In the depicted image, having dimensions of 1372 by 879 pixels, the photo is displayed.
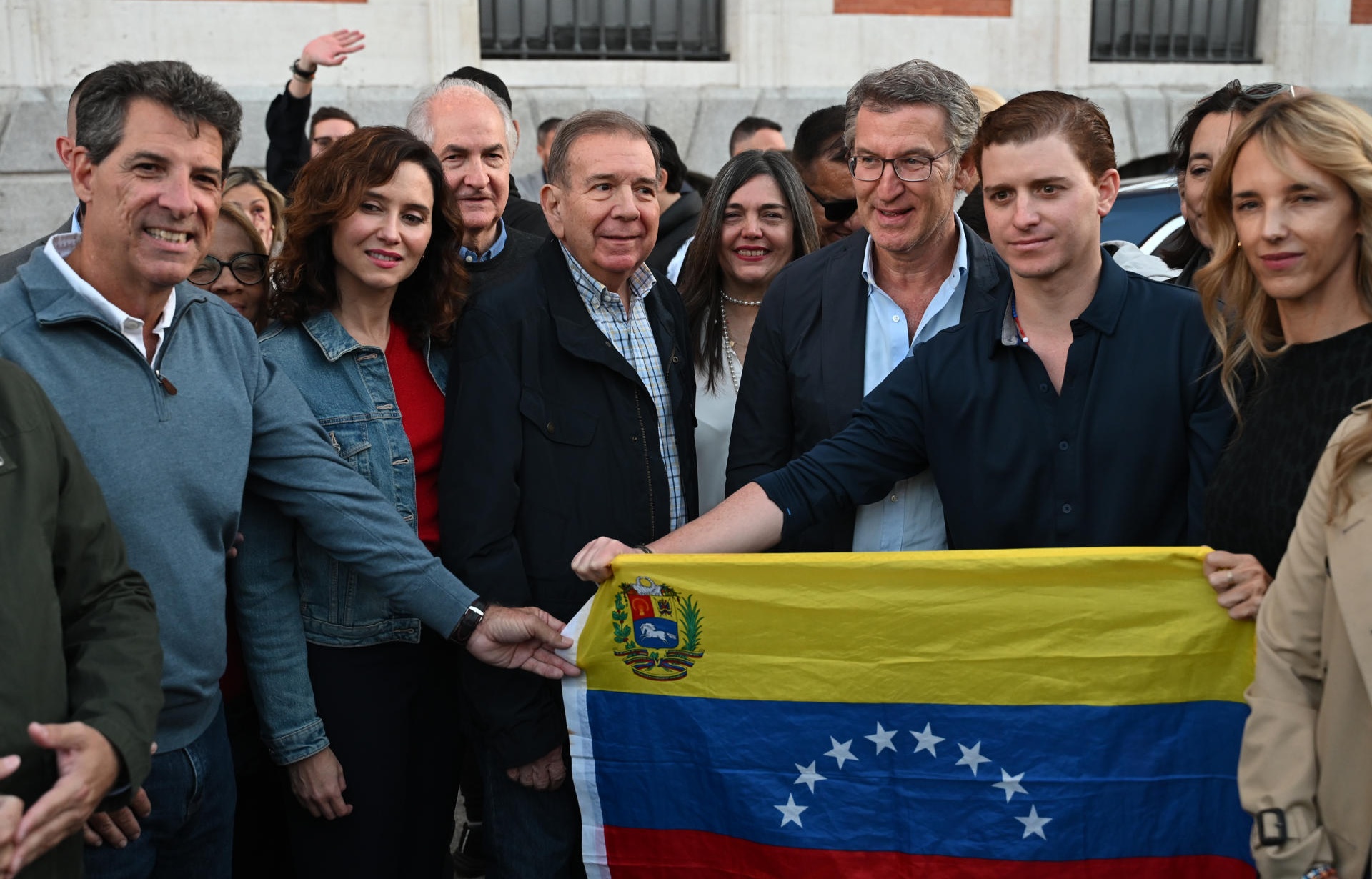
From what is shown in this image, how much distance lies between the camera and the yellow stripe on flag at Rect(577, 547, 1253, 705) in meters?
2.77

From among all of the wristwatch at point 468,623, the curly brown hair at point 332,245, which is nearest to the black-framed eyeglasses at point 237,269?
the curly brown hair at point 332,245

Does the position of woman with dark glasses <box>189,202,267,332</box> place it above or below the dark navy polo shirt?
above

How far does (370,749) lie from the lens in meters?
3.14

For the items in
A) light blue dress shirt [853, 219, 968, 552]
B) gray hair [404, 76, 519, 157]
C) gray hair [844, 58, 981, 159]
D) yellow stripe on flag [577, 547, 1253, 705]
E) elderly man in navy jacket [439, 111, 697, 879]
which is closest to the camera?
yellow stripe on flag [577, 547, 1253, 705]

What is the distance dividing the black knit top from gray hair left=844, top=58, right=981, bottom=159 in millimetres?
1088

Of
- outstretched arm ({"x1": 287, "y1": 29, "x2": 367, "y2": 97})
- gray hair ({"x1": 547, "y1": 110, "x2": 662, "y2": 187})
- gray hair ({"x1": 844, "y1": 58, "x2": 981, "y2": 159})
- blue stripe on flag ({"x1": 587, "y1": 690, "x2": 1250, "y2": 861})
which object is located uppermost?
outstretched arm ({"x1": 287, "y1": 29, "x2": 367, "y2": 97})

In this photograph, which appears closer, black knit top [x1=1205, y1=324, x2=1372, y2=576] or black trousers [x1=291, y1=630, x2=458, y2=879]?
black knit top [x1=1205, y1=324, x2=1372, y2=576]

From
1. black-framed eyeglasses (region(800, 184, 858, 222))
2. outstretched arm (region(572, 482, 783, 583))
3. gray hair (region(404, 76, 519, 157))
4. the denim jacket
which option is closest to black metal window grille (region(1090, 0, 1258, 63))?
black-framed eyeglasses (region(800, 184, 858, 222))

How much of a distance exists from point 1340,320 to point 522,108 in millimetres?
7971

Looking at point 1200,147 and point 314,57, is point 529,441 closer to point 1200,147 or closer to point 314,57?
point 1200,147

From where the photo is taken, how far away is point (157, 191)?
2.65m

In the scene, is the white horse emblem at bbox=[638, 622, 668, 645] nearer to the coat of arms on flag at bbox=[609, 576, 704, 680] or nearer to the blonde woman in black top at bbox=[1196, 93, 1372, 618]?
the coat of arms on flag at bbox=[609, 576, 704, 680]

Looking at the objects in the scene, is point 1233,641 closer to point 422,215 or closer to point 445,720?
point 445,720

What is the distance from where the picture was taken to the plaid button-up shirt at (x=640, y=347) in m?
3.33
